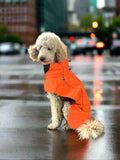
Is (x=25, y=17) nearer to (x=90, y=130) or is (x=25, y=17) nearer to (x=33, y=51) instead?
(x=33, y=51)

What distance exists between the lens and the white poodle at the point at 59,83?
4.90m

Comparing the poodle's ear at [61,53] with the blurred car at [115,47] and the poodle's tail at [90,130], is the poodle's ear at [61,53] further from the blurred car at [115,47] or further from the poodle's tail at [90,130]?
the blurred car at [115,47]

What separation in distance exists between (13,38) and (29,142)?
10285 cm

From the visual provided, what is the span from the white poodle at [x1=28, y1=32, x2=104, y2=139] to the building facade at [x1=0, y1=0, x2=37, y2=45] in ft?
387

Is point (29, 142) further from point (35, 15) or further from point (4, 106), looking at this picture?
point (35, 15)

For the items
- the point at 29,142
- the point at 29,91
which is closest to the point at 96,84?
the point at 29,91

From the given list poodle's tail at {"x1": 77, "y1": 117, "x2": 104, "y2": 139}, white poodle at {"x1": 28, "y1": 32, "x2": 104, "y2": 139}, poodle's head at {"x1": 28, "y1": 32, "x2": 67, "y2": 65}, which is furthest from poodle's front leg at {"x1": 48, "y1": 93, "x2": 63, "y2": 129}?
poodle's head at {"x1": 28, "y1": 32, "x2": 67, "y2": 65}

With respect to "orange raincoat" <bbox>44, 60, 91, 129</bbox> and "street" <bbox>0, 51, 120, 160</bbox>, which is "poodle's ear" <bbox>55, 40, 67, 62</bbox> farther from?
"street" <bbox>0, 51, 120, 160</bbox>

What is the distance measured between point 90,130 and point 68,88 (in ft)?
2.19

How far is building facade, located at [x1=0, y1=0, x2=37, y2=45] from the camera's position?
123 metres

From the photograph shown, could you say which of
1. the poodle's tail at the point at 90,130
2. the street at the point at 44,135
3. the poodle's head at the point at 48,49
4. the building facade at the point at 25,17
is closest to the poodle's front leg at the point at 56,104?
the street at the point at 44,135

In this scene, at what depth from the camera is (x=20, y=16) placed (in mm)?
124062

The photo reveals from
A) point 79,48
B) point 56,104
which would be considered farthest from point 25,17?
point 56,104

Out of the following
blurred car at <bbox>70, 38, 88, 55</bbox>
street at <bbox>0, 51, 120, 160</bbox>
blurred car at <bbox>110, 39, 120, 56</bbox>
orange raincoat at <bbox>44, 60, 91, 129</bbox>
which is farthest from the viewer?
blurred car at <bbox>70, 38, 88, 55</bbox>
